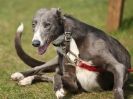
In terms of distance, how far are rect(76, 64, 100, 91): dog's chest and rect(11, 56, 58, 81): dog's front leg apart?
0.92 metres

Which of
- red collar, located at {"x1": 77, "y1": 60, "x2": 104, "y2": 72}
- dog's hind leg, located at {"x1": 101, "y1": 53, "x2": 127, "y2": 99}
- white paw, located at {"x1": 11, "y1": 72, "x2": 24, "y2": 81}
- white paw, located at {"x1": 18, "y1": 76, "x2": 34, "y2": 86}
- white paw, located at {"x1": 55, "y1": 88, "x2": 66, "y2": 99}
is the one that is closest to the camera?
dog's hind leg, located at {"x1": 101, "y1": 53, "x2": 127, "y2": 99}

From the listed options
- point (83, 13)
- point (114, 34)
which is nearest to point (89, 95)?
point (114, 34)

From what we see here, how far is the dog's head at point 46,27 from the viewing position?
6250 mm

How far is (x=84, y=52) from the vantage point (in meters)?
6.60

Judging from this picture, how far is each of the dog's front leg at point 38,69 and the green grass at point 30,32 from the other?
12cm

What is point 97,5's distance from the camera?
1278 centimetres

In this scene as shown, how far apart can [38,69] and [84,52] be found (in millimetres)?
1241

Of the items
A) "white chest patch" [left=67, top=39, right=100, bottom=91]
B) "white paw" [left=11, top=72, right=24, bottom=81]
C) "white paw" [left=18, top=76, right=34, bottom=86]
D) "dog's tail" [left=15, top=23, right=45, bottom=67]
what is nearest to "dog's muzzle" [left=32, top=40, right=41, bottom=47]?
"white chest patch" [left=67, top=39, right=100, bottom=91]

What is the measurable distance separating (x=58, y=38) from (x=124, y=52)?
3.47ft

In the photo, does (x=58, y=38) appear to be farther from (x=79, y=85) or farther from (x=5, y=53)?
(x=5, y=53)

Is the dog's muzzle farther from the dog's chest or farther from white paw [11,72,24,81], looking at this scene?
white paw [11,72,24,81]

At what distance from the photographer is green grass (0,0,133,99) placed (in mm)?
6840

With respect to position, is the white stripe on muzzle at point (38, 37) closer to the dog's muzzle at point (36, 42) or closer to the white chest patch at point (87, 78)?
the dog's muzzle at point (36, 42)

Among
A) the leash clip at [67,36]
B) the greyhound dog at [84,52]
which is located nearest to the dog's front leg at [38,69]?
the greyhound dog at [84,52]
